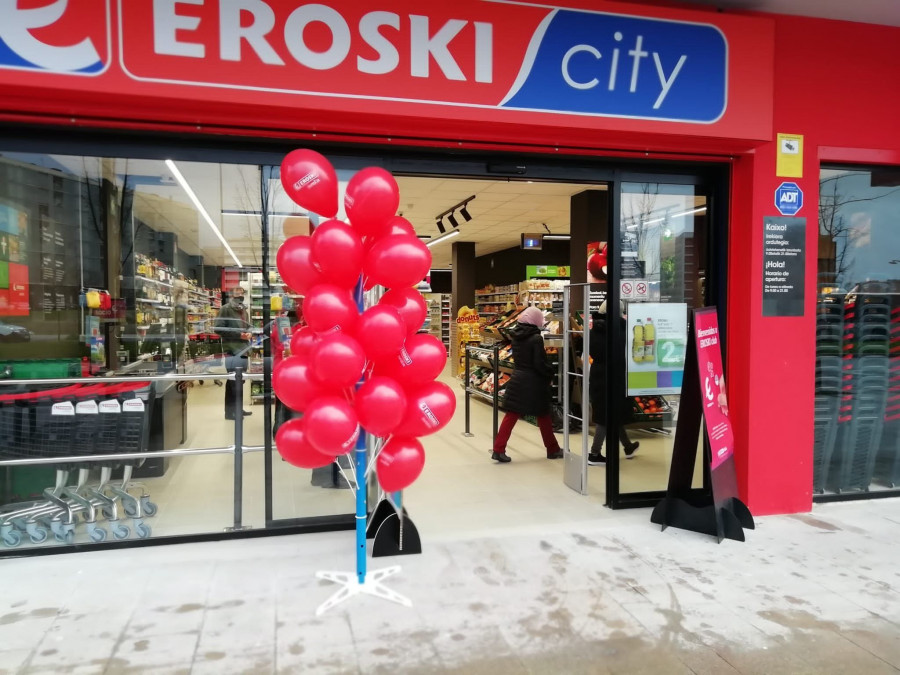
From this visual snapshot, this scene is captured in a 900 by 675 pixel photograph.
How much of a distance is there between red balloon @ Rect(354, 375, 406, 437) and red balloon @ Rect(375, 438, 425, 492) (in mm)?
183

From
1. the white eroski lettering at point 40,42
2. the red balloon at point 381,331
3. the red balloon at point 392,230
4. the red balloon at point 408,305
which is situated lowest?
the red balloon at point 381,331

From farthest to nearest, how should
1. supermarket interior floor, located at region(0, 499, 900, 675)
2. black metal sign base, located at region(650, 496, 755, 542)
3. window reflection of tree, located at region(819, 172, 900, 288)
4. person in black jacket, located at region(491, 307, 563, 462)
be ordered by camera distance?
person in black jacket, located at region(491, 307, 563, 462) < window reflection of tree, located at region(819, 172, 900, 288) < black metal sign base, located at region(650, 496, 755, 542) < supermarket interior floor, located at region(0, 499, 900, 675)

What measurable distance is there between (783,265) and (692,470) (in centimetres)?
152

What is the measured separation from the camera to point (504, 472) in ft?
17.3

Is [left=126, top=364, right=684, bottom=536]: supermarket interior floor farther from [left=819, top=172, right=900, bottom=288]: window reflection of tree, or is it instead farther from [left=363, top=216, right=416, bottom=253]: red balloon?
[left=819, top=172, right=900, bottom=288]: window reflection of tree

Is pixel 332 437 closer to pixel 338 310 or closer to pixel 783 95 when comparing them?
pixel 338 310

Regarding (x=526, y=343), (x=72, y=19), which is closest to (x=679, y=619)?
(x=526, y=343)

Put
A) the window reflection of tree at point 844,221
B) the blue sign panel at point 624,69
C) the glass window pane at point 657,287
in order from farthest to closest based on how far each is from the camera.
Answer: the window reflection of tree at point 844,221 → the glass window pane at point 657,287 → the blue sign panel at point 624,69

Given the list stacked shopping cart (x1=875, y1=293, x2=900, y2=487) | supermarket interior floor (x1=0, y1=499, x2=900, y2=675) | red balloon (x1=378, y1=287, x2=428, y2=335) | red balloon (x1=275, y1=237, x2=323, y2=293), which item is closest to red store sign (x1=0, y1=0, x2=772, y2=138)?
red balloon (x1=275, y1=237, x2=323, y2=293)

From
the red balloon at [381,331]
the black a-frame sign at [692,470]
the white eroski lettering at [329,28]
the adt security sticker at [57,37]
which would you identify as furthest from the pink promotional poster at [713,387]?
the adt security sticker at [57,37]

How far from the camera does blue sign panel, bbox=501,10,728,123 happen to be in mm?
3477

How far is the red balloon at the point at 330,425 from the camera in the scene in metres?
2.62

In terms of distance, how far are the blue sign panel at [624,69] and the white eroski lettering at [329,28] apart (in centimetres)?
95

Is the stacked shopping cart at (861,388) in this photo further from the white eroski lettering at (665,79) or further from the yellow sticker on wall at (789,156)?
the white eroski lettering at (665,79)
